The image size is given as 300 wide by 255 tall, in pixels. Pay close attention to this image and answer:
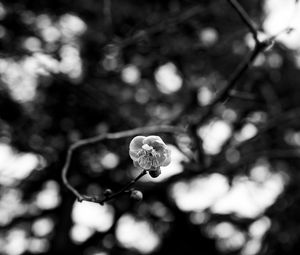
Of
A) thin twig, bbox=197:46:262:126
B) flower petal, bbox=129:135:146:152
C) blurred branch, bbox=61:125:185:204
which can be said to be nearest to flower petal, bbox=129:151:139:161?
flower petal, bbox=129:135:146:152

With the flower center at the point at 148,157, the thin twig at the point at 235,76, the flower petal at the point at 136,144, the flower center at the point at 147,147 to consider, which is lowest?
the flower center at the point at 148,157

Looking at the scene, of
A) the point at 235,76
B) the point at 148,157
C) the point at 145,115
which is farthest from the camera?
the point at 145,115

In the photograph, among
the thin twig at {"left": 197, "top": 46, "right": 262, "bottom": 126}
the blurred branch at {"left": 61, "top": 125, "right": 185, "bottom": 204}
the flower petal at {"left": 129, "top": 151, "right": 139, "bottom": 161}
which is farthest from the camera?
the thin twig at {"left": 197, "top": 46, "right": 262, "bottom": 126}

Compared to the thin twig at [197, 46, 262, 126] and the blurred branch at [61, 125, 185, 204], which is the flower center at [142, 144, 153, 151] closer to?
the blurred branch at [61, 125, 185, 204]

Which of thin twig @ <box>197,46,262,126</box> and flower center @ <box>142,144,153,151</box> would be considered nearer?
flower center @ <box>142,144,153,151</box>

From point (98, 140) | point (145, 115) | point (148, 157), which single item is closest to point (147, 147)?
point (148, 157)

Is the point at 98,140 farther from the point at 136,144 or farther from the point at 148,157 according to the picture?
the point at 148,157

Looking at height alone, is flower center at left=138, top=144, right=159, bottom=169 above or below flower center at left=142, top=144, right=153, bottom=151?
below

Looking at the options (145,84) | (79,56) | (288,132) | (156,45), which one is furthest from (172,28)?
(288,132)

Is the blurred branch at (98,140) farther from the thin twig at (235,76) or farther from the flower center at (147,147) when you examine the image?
the thin twig at (235,76)

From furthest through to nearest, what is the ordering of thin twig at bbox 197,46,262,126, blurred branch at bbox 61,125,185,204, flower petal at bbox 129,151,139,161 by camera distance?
1. thin twig at bbox 197,46,262,126
2. flower petal at bbox 129,151,139,161
3. blurred branch at bbox 61,125,185,204

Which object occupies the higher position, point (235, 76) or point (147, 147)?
point (235, 76)

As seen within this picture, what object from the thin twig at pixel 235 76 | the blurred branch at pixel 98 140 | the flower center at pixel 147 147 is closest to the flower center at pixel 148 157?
the flower center at pixel 147 147
